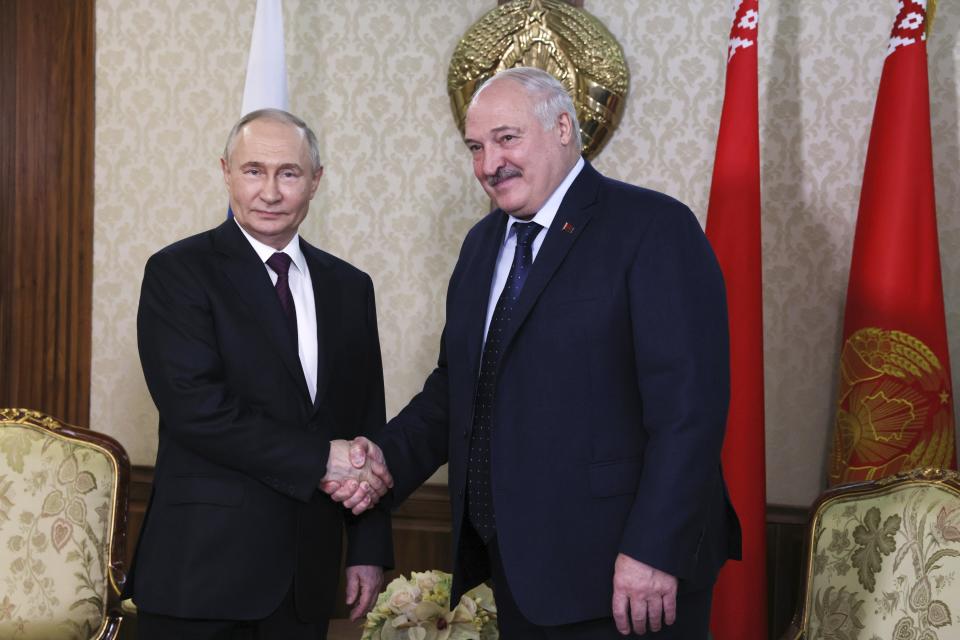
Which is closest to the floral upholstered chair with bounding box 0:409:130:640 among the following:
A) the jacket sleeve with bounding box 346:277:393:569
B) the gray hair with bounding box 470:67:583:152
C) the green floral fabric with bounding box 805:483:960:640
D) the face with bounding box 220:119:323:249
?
the jacket sleeve with bounding box 346:277:393:569

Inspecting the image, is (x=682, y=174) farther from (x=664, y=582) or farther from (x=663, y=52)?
(x=664, y=582)

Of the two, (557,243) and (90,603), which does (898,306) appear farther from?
(90,603)

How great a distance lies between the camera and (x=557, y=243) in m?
1.90

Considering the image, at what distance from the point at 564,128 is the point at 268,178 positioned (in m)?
0.66

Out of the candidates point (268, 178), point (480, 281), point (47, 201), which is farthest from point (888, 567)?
point (47, 201)

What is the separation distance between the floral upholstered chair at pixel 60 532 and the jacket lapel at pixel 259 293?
0.85m

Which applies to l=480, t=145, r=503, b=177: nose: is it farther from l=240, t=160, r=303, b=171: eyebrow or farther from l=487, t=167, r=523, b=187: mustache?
l=240, t=160, r=303, b=171: eyebrow

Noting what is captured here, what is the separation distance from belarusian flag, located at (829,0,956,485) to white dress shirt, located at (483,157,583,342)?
4.07 ft

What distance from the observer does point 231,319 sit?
2078 millimetres

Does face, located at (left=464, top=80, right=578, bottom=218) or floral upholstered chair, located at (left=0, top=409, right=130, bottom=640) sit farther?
floral upholstered chair, located at (left=0, top=409, right=130, bottom=640)

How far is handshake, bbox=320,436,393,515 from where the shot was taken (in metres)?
2.10

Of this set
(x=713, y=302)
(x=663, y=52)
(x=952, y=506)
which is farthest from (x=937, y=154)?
(x=713, y=302)

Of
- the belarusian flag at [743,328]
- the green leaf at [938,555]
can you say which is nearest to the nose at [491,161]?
the belarusian flag at [743,328]

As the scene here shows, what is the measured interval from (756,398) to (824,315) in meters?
0.50
